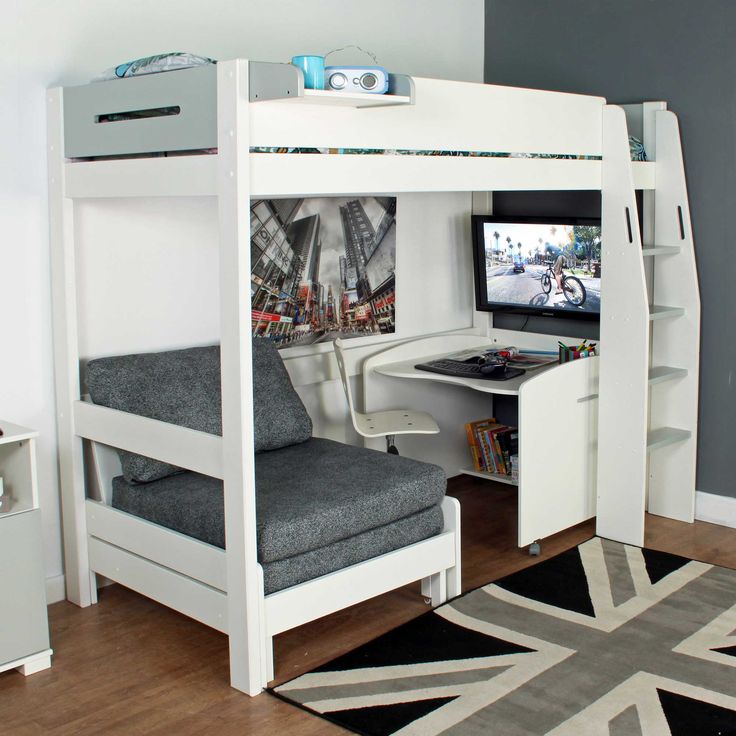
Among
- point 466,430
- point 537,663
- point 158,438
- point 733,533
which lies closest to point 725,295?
point 733,533

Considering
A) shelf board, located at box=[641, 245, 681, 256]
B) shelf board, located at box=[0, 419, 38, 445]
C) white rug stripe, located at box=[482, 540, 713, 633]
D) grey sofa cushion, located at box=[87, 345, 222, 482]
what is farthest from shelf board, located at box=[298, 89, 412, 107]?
white rug stripe, located at box=[482, 540, 713, 633]

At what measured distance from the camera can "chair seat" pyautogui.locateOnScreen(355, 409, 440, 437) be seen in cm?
368

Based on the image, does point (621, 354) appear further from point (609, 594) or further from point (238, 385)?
point (238, 385)

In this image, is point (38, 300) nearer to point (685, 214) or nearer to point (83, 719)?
point (83, 719)

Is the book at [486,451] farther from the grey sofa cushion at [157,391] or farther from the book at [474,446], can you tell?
the grey sofa cushion at [157,391]

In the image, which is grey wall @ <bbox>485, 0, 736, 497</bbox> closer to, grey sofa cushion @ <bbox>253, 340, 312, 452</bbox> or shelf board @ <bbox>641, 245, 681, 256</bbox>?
shelf board @ <bbox>641, 245, 681, 256</bbox>

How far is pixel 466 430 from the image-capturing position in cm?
449

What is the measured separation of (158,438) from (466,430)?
1975 millimetres

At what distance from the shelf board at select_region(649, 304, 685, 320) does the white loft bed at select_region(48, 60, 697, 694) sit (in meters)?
0.29

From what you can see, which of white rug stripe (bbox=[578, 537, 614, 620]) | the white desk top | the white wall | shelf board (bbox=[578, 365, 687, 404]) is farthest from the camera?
shelf board (bbox=[578, 365, 687, 404])

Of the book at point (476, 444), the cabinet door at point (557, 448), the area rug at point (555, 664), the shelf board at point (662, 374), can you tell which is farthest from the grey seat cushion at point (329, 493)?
the book at point (476, 444)

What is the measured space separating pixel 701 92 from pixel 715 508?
159 cm

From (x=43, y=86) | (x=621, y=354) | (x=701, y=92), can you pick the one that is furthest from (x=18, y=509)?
(x=701, y=92)

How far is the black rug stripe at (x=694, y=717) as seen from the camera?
2.41 m
